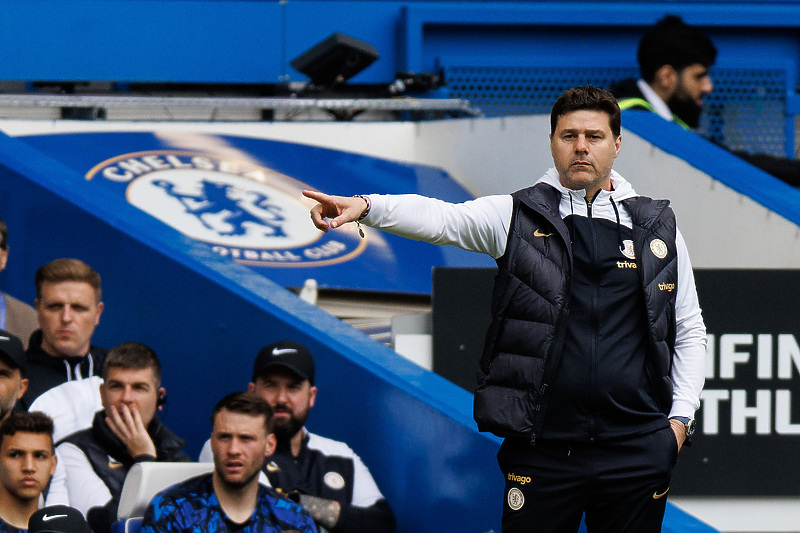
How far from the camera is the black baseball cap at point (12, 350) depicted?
4.66m

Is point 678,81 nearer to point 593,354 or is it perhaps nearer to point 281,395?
point 281,395

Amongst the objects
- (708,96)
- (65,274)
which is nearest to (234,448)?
(65,274)

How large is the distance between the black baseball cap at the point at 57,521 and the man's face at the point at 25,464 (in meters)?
0.25

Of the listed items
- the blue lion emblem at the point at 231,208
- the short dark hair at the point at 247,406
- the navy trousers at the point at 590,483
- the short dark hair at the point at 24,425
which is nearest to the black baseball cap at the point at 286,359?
the short dark hair at the point at 247,406

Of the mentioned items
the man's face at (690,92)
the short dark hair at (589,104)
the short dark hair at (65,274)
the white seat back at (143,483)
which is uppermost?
the man's face at (690,92)

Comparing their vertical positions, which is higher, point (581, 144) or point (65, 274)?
point (581, 144)

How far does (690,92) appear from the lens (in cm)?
775

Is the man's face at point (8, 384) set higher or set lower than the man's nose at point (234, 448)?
higher

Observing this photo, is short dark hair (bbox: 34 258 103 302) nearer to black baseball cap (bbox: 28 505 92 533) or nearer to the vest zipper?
black baseball cap (bbox: 28 505 92 533)

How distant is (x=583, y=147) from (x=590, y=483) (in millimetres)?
854

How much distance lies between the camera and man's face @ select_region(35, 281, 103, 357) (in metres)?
5.05

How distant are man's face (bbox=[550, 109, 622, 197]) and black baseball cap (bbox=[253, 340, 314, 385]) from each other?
183 cm

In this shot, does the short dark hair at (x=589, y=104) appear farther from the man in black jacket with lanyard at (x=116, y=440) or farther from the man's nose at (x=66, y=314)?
the man's nose at (x=66, y=314)

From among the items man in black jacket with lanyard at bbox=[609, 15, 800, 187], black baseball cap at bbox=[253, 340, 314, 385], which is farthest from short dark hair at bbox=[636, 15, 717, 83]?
black baseball cap at bbox=[253, 340, 314, 385]
